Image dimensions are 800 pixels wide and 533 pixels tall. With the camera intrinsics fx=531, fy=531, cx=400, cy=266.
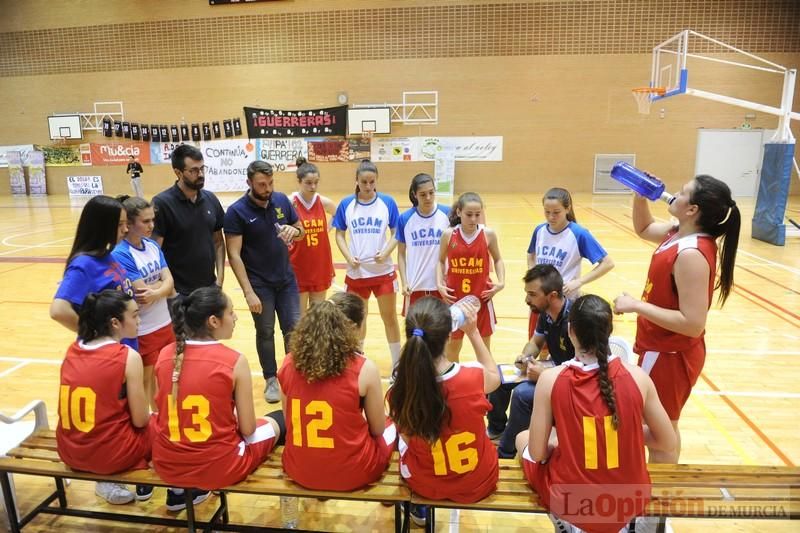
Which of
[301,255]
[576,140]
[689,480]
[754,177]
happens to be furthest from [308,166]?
[754,177]

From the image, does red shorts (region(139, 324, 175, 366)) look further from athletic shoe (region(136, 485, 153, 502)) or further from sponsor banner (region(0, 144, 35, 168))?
sponsor banner (region(0, 144, 35, 168))

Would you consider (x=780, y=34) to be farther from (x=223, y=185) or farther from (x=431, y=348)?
(x=431, y=348)

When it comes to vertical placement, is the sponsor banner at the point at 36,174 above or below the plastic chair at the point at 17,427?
above

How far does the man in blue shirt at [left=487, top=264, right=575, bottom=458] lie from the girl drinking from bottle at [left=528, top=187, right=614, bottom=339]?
509mm

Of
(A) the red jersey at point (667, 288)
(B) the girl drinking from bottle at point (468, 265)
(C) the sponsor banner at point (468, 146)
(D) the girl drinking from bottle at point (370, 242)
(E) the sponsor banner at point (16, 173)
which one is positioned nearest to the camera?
(A) the red jersey at point (667, 288)

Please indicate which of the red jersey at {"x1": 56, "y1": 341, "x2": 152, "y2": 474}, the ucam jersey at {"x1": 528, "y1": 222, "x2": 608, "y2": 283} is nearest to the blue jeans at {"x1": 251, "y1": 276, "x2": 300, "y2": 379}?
the red jersey at {"x1": 56, "y1": 341, "x2": 152, "y2": 474}

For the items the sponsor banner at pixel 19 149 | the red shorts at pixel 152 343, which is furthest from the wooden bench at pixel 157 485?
the sponsor banner at pixel 19 149

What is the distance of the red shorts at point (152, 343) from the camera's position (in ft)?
11.7

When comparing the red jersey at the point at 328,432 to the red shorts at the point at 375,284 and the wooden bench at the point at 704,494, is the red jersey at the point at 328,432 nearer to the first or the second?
the wooden bench at the point at 704,494

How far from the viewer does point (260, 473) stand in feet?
8.55

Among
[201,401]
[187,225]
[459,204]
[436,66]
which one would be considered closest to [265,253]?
[187,225]

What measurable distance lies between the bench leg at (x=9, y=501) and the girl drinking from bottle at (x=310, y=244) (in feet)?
8.06

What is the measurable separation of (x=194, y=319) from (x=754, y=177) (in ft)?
65.7

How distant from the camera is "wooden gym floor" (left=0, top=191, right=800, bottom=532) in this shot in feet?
10.2
